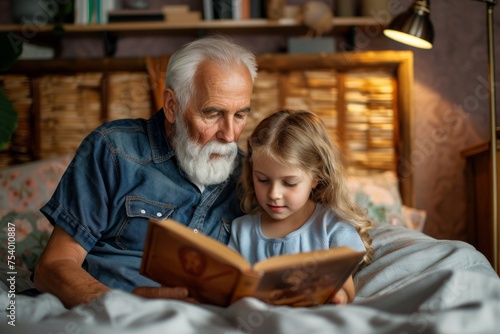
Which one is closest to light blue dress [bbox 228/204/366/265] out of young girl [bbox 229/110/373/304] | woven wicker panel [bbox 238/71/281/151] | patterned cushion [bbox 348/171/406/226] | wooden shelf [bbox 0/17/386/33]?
young girl [bbox 229/110/373/304]

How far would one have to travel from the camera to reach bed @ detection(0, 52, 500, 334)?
89cm

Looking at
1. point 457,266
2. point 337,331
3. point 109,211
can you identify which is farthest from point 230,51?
point 337,331

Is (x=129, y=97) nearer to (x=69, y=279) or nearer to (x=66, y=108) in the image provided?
(x=66, y=108)

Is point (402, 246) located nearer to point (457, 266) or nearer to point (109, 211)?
point (457, 266)

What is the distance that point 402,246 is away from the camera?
1697mm

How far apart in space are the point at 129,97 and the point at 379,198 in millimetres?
1308

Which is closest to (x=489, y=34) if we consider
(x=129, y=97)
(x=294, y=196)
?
(x=294, y=196)

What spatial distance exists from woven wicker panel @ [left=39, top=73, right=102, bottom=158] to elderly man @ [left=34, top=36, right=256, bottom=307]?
1135mm

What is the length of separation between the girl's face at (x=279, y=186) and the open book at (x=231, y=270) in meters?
0.39

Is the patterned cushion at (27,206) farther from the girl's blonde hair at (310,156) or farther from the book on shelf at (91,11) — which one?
the girl's blonde hair at (310,156)

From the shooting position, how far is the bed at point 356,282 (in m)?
0.89

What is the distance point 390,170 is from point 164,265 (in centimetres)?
181

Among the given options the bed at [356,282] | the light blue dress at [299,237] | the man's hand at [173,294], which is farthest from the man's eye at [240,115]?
the man's hand at [173,294]

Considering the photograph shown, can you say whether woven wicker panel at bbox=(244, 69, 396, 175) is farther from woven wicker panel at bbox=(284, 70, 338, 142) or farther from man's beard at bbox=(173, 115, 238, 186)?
man's beard at bbox=(173, 115, 238, 186)
